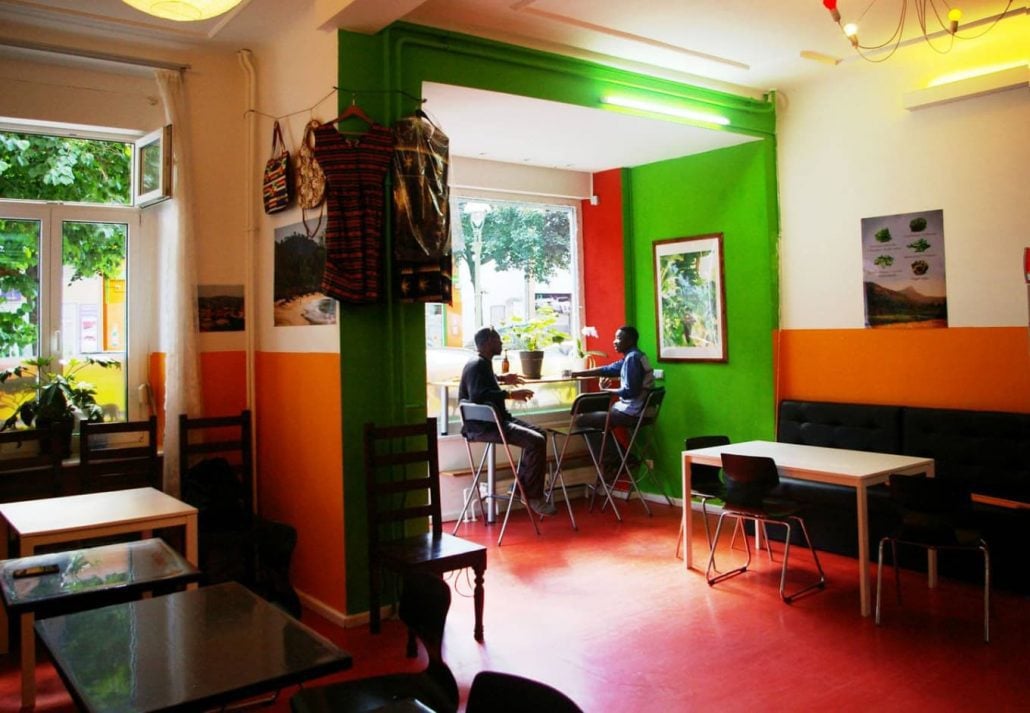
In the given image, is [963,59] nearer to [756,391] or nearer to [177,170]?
[756,391]

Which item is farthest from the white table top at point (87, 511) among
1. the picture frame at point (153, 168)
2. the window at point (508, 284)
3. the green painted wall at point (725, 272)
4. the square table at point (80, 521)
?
the green painted wall at point (725, 272)

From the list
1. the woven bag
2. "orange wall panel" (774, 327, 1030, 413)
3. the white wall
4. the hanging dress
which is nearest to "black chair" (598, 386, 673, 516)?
"orange wall panel" (774, 327, 1030, 413)

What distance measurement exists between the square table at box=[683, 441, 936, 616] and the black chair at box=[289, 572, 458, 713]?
272 cm

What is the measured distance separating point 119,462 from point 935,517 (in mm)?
4381

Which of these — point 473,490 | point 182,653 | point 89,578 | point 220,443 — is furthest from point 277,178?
point 182,653

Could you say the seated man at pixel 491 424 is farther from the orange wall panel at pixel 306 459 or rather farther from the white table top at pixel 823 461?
the orange wall panel at pixel 306 459

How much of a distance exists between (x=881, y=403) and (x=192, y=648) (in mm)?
5030

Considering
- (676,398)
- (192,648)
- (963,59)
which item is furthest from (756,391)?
(192,648)

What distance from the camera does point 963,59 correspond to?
538 centimetres

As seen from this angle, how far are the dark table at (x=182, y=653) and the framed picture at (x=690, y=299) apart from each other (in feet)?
16.6

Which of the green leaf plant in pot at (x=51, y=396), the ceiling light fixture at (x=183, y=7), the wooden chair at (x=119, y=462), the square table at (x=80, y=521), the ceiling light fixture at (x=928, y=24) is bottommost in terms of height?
the square table at (x=80, y=521)

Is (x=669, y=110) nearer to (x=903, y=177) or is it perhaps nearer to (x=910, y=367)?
(x=903, y=177)

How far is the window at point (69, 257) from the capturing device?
4.94 m

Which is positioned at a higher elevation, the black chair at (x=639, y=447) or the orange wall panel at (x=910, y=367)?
the orange wall panel at (x=910, y=367)
